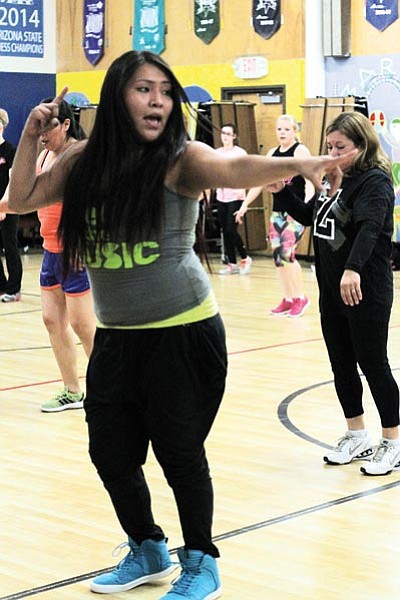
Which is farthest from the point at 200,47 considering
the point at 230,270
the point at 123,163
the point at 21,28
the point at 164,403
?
the point at 164,403

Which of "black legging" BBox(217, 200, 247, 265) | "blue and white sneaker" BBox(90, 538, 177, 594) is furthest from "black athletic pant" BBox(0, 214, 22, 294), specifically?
"blue and white sneaker" BBox(90, 538, 177, 594)

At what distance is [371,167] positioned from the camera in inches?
208

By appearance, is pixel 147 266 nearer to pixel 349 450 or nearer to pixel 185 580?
pixel 185 580

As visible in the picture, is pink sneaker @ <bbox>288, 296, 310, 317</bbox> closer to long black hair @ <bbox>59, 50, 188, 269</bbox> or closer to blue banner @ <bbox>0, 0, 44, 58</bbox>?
long black hair @ <bbox>59, 50, 188, 269</bbox>

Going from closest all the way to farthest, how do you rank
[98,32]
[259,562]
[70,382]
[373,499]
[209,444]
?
[259,562] → [373,499] → [209,444] → [70,382] → [98,32]

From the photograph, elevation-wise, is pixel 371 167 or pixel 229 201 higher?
pixel 371 167

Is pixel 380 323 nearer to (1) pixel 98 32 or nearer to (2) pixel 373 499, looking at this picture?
(2) pixel 373 499

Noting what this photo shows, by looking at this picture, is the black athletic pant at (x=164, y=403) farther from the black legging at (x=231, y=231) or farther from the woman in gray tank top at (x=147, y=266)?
the black legging at (x=231, y=231)

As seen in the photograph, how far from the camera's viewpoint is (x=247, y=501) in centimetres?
505

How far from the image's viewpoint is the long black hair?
3469 mm

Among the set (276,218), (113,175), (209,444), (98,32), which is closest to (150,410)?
(113,175)

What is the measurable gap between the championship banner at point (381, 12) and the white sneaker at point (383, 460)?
10191mm

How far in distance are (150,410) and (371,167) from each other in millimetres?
2145

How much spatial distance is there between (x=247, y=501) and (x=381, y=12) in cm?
1094
